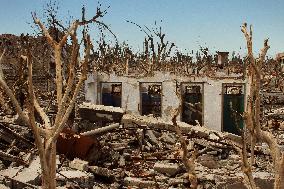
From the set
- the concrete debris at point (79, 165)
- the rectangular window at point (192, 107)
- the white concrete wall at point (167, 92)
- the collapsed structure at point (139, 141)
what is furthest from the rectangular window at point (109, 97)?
the concrete debris at point (79, 165)

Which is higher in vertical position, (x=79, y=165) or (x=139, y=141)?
(x=139, y=141)

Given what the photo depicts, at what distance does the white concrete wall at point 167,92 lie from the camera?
16.1 metres

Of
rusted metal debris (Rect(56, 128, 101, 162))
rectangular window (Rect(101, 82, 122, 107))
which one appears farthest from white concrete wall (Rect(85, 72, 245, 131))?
rusted metal debris (Rect(56, 128, 101, 162))

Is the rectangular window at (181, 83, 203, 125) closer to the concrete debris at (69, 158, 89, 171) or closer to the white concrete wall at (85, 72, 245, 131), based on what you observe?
the white concrete wall at (85, 72, 245, 131)

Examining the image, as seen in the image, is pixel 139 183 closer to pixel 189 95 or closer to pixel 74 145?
pixel 74 145

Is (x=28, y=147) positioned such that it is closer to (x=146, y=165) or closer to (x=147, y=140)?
(x=146, y=165)

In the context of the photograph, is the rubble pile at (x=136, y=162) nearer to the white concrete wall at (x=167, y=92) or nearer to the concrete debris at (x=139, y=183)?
the concrete debris at (x=139, y=183)

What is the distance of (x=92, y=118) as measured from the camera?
14828 millimetres

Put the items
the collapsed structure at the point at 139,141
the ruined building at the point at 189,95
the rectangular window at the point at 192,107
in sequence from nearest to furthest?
the collapsed structure at the point at 139,141 < the ruined building at the point at 189,95 < the rectangular window at the point at 192,107

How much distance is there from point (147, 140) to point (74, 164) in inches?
177

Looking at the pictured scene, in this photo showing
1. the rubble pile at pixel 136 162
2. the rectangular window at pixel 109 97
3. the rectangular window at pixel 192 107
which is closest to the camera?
the rubble pile at pixel 136 162

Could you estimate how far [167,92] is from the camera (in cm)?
1656

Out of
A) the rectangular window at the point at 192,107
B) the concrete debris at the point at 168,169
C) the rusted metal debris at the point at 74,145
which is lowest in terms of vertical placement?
the concrete debris at the point at 168,169

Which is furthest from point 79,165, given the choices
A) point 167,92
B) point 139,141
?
point 167,92
